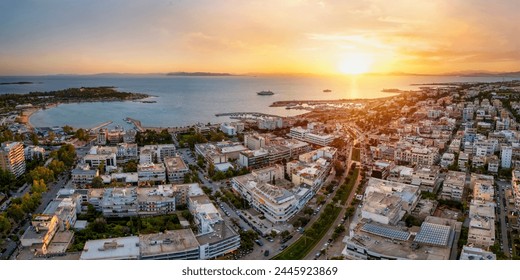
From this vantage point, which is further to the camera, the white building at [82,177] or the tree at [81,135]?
the tree at [81,135]

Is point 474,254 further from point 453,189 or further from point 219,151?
point 219,151

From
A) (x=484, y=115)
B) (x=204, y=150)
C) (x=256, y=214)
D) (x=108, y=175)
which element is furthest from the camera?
(x=484, y=115)

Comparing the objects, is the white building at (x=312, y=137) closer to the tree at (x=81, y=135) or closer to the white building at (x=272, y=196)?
the white building at (x=272, y=196)

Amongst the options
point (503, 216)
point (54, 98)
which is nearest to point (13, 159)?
point (503, 216)

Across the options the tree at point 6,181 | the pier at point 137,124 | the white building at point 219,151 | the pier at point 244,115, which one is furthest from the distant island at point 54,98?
the tree at point 6,181

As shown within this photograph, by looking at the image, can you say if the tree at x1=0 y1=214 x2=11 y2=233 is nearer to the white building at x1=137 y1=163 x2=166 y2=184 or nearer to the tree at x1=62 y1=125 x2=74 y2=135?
the white building at x1=137 y1=163 x2=166 y2=184

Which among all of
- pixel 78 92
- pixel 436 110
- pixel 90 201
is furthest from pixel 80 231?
pixel 436 110
